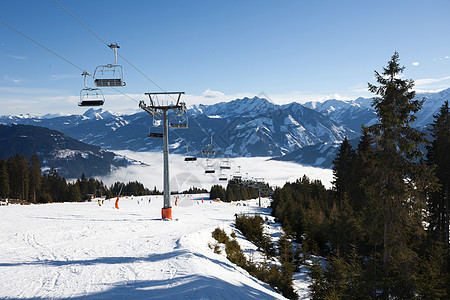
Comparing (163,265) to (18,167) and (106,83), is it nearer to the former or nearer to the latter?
(106,83)

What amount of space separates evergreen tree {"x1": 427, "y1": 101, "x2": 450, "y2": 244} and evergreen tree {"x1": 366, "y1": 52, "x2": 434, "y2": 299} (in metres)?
19.6

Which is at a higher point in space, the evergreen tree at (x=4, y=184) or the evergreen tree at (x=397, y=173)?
the evergreen tree at (x=397, y=173)

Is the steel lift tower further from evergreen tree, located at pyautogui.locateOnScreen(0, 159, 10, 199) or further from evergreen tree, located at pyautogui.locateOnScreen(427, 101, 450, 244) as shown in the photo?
evergreen tree, located at pyautogui.locateOnScreen(0, 159, 10, 199)

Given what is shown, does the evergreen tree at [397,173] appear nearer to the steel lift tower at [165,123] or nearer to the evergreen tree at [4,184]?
the steel lift tower at [165,123]

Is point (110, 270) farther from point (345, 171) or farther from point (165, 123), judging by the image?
point (345, 171)

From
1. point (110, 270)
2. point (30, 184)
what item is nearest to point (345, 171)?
point (110, 270)

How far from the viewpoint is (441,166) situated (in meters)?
33.4

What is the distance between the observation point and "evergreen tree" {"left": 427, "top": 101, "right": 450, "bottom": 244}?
32719 mm

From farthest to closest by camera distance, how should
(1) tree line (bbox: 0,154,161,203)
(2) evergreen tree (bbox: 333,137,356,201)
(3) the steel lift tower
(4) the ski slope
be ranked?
(1) tree line (bbox: 0,154,161,203) → (2) evergreen tree (bbox: 333,137,356,201) → (3) the steel lift tower → (4) the ski slope

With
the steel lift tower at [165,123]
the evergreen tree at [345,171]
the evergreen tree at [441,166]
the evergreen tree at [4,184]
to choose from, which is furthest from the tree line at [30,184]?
the evergreen tree at [441,166]

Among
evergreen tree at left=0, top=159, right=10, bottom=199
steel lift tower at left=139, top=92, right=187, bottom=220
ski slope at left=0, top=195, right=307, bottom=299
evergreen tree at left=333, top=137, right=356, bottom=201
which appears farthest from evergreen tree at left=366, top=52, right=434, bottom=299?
evergreen tree at left=0, top=159, right=10, bottom=199

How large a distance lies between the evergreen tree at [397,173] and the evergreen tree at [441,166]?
19.6 meters

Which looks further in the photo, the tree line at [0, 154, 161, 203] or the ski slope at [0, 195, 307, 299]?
the tree line at [0, 154, 161, 203]

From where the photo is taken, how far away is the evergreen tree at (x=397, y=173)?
14703mm
